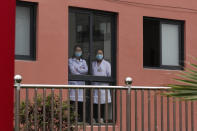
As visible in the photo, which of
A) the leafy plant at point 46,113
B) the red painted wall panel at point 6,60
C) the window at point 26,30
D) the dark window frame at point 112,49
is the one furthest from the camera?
the dark window frame at point 112,49

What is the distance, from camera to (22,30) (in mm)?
12312

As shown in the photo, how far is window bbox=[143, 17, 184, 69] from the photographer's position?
14602mm

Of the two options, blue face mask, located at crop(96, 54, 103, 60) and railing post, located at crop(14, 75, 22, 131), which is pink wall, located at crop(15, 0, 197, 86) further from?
railing post, located at crop(14, 75, 22, 131)

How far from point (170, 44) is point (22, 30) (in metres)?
4.61

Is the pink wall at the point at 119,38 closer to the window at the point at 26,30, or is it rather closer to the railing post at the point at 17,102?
the window at the point at 26,30

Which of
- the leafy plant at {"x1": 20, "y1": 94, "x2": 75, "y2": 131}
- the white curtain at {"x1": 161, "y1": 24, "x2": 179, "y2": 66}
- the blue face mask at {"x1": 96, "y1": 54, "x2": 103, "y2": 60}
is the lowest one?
the leafy plant at {"x1": 20, "y1": 94, "x2": 75, "y2": 131}

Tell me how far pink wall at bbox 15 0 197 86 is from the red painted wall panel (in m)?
8.23

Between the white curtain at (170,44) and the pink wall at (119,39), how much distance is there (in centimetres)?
28

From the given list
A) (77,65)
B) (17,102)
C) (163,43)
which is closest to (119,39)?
(77,65)

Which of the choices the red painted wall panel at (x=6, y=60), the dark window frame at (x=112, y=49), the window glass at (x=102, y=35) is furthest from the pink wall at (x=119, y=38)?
the red painted wall panel at (x=6, y=60)

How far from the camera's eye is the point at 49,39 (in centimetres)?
1245

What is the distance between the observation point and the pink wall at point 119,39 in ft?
40.3

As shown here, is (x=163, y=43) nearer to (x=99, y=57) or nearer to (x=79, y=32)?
(x=99, y=57)

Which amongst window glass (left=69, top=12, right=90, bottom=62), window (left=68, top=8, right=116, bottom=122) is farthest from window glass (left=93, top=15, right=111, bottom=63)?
window glass (left=69, top=12, right=90, bottom=62)
